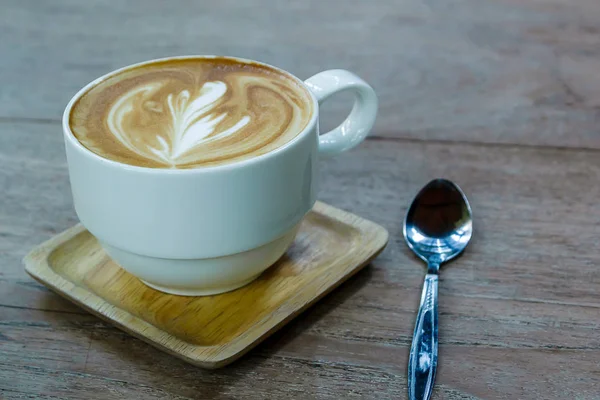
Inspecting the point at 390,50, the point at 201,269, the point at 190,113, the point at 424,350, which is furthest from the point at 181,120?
the point at 390,50

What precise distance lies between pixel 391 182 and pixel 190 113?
30 centimetres

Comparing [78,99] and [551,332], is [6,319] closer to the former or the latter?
[78,99]

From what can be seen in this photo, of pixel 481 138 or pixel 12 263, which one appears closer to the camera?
pixel 12 263

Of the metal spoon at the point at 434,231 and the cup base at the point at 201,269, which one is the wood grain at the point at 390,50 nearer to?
the metal spoon at the point at 434,231

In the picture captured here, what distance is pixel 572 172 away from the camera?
0.85 m

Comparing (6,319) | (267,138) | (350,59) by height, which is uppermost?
(267,138)

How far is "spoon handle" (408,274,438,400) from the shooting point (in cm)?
55

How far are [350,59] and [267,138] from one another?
623mm

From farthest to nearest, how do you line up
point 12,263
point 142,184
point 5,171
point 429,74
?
point 429,74, point 5,171, point 12,263, point 142,184

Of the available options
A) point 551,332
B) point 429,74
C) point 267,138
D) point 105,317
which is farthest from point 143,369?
point 429,74

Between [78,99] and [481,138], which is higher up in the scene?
[78,99]

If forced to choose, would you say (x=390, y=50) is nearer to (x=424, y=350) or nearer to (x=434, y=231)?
(x=434, y=231)


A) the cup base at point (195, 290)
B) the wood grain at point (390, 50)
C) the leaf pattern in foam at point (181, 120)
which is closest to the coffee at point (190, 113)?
the leaf pattern in foam at point (181, 120)

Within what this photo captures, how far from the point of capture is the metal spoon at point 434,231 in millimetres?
630
